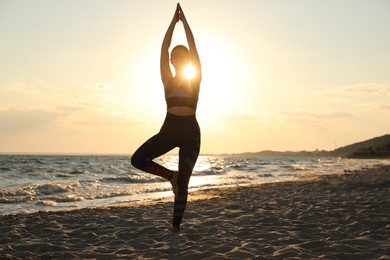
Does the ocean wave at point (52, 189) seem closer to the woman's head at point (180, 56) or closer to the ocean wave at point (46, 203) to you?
the ocean wave at point (46, 203)

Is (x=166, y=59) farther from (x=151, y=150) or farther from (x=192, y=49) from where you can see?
(x=151, y=150)

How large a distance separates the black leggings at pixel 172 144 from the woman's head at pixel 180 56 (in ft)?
2.31

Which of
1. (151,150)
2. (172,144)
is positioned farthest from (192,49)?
Result: (151,150)

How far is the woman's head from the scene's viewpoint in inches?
194

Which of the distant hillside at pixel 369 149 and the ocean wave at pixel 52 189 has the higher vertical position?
the distant hillside at pixel 369 149

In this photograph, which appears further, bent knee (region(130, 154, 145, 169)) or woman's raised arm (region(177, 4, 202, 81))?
woman's raised arm (region(177, 4, 202, 81))

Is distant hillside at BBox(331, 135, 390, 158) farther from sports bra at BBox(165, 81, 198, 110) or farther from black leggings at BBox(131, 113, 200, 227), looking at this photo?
sports bra at BBox(165, 81, 198, 110)

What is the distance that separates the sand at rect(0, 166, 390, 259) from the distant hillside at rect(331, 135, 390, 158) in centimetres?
10048

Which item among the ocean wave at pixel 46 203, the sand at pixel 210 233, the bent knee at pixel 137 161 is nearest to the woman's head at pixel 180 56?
the bent knee at pixel 137 161

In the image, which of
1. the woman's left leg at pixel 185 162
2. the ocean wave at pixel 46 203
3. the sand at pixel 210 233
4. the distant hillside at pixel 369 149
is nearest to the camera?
the sand at pixel 210 233

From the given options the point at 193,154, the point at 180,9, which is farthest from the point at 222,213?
the point at 180,9

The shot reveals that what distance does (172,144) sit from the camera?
188 inches

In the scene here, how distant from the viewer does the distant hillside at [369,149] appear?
102m

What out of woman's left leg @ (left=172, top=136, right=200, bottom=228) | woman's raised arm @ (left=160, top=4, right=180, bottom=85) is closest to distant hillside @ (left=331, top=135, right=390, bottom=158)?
woman's left leg @ (left=172, top=136, right=200, bottom=228)
